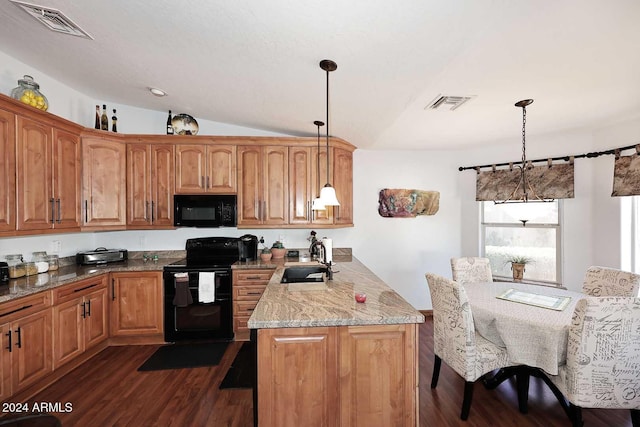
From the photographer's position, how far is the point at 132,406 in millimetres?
2061

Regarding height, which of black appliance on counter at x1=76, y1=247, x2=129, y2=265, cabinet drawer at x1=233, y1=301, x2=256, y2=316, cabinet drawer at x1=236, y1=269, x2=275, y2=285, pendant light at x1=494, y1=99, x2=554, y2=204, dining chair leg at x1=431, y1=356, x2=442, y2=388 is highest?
pendant light at x1=494, y1=99, x2=554, y2=204

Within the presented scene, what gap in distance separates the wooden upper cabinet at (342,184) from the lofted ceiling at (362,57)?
0.44 metres

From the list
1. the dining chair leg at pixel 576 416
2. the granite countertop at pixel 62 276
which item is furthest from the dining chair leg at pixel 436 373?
the granite countertop at pixel 62 276

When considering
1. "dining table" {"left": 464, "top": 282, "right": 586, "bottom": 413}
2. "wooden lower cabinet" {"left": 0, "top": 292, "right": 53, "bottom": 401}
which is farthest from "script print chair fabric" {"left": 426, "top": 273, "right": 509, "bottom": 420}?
"wooden lower cabinet" {"left": 0, "top": 292, "right": 53, "bottom": 401}

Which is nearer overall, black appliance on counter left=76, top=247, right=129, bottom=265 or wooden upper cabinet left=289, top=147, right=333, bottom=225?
black appliance on counter left=76, top=247, right=129, bottom=265

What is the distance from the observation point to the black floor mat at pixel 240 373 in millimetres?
2304

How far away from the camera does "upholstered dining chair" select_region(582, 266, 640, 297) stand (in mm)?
2143

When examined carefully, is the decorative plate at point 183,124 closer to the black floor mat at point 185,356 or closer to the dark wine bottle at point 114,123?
the dark wine bottle at point 114,123

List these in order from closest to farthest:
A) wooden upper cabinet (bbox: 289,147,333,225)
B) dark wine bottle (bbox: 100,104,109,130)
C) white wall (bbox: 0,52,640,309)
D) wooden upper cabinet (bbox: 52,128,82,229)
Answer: wooden upper cabinet (bbox: 52,128,82,229) < white wall (bbox: 0,52,640,309) < dark wine bottle (bbox: 100,104,109,130) < wooden upper cabinet (bbox: 289,147,333,225)

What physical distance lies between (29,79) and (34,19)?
2.66 ft

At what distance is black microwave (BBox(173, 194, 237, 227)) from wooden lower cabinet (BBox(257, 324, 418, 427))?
208cm

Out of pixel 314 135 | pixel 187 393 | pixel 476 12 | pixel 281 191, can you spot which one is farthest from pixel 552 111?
pixel 187 393

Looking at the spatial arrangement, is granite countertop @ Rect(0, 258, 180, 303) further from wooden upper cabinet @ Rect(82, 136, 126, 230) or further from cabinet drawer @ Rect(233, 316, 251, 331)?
cabinet drawer @ Rect(233, 316, 251, 331)

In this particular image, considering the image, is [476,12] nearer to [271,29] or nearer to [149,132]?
[271,29]
